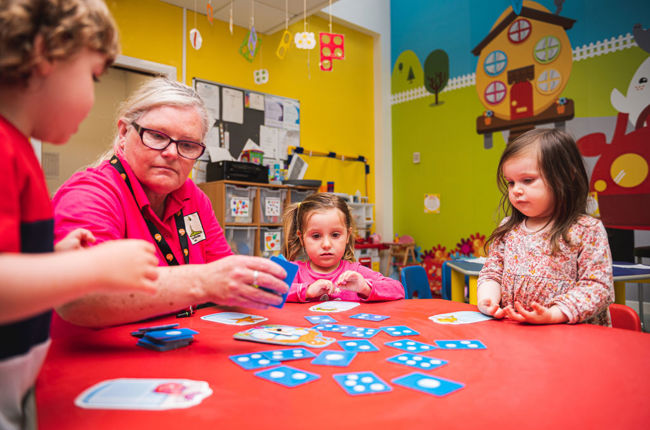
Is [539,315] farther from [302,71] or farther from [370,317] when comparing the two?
[302,71]

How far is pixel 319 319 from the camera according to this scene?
1175 millimetres

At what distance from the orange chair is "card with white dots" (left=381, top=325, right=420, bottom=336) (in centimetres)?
79

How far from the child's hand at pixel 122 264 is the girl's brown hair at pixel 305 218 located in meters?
1.45

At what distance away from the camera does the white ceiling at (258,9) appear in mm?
4332

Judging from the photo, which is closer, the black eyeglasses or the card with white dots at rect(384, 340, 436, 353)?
the card with white dots at rect(384, 340, 436, 353)

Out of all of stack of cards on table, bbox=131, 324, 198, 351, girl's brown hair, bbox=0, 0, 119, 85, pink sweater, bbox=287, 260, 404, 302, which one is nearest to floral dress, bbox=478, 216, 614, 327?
pink sweater, bbox=287, 260, 404, 302

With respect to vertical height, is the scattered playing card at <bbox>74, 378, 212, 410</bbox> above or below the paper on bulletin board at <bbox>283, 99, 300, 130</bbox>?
below

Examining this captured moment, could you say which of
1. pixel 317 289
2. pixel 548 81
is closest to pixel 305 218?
pixel 317 289

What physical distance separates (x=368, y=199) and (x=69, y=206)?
5392 millimetres

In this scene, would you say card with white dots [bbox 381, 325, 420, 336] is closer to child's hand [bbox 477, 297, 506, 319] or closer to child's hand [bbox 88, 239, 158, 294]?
child's hand [bbox 477, 297, 506, 319]

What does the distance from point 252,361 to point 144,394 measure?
0.21 metres

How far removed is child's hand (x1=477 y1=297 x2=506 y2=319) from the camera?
1197 mm

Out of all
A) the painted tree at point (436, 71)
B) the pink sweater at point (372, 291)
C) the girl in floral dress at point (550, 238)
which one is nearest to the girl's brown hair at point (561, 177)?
the girl in floral dress at point (550, 238)

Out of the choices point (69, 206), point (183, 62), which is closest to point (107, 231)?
point (69, 206)
